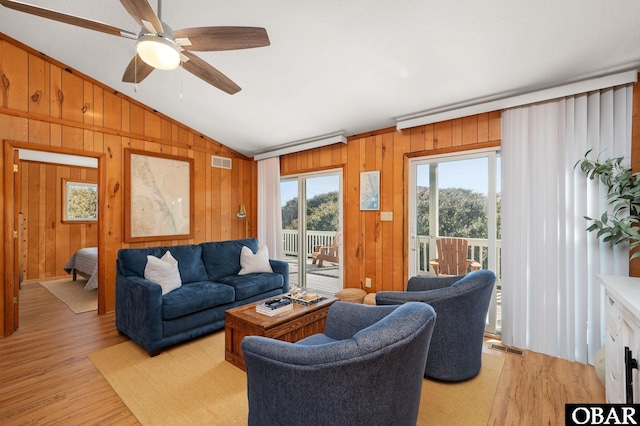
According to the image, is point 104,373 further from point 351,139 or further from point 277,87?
point 351,139

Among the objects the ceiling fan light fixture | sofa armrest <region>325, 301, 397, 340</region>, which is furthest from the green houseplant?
the ceiling fan light fixture

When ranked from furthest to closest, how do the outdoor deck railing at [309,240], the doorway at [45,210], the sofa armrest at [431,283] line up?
the doorway at [45,210] < the outdoor deck railing at [309,240] < the sofa armrest at [431,283]

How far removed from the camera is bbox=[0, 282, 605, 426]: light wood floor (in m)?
1.80

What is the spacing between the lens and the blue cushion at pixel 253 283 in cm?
329

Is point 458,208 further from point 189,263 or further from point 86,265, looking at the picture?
point 86,265

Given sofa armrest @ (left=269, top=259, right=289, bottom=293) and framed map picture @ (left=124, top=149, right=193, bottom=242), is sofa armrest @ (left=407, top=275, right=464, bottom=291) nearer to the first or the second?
sofa armrest @ (left=269, top=259, right=289, bottom=293)

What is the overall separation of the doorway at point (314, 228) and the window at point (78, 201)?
4.16 metres

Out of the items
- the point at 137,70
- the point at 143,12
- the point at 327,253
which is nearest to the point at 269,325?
the point at 143,12

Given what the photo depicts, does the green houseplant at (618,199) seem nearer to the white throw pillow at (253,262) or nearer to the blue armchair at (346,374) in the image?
the blue armchair at (346,374)

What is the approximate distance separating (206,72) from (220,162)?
2901 mm

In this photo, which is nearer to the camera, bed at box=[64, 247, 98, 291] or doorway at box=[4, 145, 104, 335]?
bed at box=[64, 247, 98, 291]

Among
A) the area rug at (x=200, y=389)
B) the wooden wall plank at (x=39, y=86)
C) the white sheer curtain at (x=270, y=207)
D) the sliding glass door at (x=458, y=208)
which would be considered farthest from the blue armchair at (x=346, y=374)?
the wooden wall plank at (x=39, y=86)

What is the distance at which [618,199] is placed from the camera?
213 centimetres

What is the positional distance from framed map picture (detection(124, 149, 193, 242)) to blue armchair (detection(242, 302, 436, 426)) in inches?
137
